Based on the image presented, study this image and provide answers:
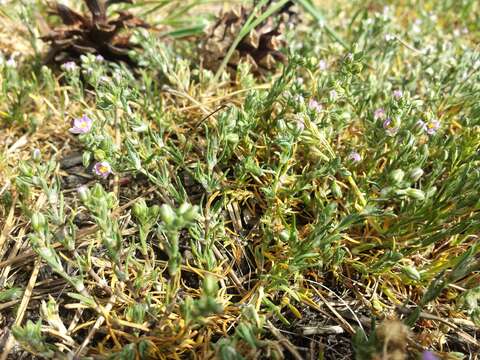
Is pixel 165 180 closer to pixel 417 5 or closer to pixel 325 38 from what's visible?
pixel 325 38

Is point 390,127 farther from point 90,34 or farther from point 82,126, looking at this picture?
point 90,34

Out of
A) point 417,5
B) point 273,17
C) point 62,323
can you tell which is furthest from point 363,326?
point 417,5

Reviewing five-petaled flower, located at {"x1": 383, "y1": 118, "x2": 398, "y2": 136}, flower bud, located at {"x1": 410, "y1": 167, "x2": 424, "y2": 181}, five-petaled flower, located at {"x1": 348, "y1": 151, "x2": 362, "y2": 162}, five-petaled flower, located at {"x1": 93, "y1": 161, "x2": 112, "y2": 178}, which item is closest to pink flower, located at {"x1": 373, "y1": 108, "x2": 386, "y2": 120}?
five-petaled flower, located at {"x1": 383, "y1": 118, "x2": 398, "y2": 136}

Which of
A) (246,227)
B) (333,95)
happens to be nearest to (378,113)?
(333,95)

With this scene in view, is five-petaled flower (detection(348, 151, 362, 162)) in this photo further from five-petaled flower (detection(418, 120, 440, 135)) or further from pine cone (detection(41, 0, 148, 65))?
pine cone (detection(41, 0, 148, 65))

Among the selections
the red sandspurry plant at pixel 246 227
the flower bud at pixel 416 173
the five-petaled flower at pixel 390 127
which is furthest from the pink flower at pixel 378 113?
the flower bud at pixel 416 173

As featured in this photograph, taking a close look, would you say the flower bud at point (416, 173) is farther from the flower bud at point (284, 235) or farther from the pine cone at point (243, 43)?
the pine cone at point (243, 43)
